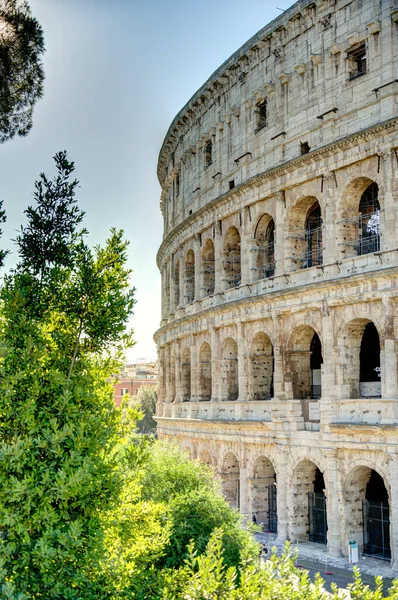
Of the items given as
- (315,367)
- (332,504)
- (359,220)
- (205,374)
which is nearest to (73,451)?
(332,504)

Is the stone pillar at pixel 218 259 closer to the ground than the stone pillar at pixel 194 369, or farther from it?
farther from it

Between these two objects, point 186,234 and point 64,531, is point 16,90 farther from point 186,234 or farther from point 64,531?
point 186,234

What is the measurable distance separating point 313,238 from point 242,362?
517 centimetres

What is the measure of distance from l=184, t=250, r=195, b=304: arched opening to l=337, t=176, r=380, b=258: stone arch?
11334mm

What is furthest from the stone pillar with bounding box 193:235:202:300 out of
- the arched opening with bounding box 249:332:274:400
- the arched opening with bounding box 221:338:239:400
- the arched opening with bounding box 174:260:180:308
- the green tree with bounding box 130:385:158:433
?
→ the green tree with bounding box 130:385:158:433

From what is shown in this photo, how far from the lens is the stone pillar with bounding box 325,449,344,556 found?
20722mm

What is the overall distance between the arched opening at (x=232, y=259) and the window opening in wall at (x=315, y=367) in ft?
14.8

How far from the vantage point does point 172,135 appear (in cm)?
3503

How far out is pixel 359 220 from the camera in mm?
22125

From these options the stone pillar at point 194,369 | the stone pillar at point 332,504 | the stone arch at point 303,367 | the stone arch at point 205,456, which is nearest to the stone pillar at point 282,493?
the stone pillar at point 332,504

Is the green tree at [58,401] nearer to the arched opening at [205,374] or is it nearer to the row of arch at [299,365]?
the row of arch at [299,365]

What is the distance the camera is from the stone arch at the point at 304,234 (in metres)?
23.9

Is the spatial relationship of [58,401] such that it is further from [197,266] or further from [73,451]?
[197,266]

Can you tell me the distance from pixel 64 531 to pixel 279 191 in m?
17.6
